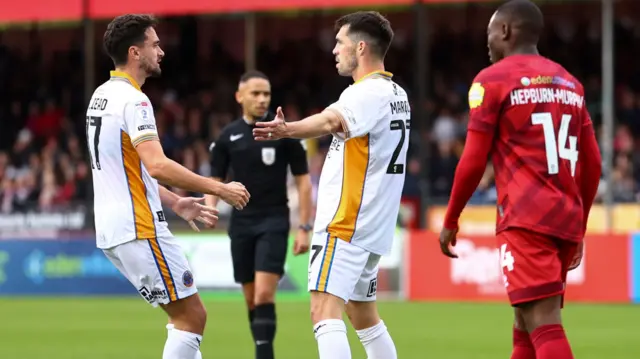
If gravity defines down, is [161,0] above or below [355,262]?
above

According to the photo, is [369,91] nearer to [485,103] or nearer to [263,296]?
[485,103]

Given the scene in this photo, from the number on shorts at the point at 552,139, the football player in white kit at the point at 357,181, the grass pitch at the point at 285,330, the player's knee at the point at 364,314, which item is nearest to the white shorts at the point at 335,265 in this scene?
the football player in white kit at the point at 357,181

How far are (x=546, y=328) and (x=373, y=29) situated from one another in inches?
89.9

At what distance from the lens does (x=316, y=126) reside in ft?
22.8

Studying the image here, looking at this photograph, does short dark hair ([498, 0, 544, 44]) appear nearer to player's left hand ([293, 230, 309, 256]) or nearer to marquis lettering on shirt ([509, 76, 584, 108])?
marquis lettering on shirt ([509, 76, 584, 108])

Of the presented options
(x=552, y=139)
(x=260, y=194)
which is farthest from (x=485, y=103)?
(x=260, y=194)

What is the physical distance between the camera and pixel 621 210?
63.4 ft

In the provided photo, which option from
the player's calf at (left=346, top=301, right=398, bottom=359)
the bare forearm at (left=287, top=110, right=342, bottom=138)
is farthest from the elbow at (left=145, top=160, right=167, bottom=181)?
the player's calf at (left=346, top=301, right=398, bottom=359)

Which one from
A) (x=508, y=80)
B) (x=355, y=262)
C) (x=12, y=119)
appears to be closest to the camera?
(x=508, y=80)

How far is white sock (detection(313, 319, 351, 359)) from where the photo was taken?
7.30 m

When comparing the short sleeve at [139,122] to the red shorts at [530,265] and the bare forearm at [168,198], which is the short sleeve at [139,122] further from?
the red shorts at [530,265]

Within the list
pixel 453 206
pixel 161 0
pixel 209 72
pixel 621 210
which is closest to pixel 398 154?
pixel 453 206

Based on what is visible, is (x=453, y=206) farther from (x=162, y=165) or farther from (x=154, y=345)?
(x=154, y=345)

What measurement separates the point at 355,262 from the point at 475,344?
17.5ft
